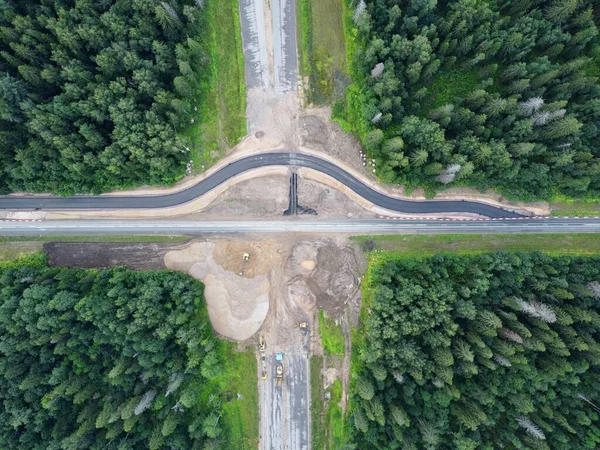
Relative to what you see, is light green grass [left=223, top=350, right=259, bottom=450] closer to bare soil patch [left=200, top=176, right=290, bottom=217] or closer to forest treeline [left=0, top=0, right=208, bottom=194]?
bare soil patch [left=200, top=176, right=290, bottom=217]

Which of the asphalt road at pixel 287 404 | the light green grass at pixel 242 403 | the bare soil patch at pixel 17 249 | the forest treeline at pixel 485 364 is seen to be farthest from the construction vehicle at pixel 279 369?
the bare soil patch at pixel 17 249

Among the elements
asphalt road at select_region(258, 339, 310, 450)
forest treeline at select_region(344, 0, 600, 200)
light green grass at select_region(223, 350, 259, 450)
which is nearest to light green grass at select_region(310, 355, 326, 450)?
asphalt road at select_region(258, 339, 310, 450)

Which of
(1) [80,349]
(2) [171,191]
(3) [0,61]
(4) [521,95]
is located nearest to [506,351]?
(4) [521,95]

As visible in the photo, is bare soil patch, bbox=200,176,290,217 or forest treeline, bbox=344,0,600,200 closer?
forest treeline, bbox=344,0,600,200

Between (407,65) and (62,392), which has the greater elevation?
(407,65)

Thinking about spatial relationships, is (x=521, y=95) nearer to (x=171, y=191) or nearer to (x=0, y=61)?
(x=171, y=191)

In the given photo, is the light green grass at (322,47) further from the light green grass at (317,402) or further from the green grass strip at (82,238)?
the light green grass at (317,402)
